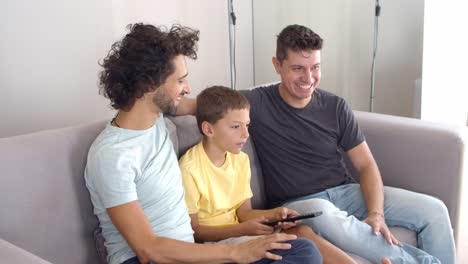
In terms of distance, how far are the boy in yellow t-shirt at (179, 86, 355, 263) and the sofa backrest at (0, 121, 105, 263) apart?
31 cm

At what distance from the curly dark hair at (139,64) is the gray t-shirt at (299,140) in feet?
1.71

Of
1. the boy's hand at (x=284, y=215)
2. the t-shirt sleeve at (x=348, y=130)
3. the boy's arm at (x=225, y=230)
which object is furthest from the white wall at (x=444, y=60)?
the boy's arm at (x=225, y=230)

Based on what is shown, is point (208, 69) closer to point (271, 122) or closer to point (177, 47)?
point (271, 122)

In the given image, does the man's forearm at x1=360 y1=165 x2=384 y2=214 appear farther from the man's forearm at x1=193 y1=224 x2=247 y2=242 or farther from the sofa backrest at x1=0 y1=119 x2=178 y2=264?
the sofa backrest at x1=0 y1=119 x2=178 y2=264

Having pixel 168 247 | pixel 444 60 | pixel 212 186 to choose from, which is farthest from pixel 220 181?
pixel 444 60

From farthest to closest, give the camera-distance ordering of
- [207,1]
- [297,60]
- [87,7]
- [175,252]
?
1. [207,1]
2. [87,7]
3. [297,60]
4. [175,252]

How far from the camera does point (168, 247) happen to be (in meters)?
1.34

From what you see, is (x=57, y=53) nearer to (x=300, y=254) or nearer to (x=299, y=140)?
(x=299, y=140)

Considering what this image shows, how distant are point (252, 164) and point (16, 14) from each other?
1.06 meters

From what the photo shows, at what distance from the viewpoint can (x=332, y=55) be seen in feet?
9.82

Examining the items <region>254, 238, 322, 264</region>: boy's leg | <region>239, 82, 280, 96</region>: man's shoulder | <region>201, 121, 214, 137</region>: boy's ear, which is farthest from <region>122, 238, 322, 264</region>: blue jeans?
<region>239, 82, 280, 96</region>: man's shoulder

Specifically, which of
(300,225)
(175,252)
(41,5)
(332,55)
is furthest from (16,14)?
(332,55)

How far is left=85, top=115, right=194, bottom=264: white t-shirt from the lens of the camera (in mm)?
1335

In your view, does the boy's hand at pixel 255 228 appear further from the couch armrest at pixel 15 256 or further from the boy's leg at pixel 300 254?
the couch armrest at pixel 15 256
